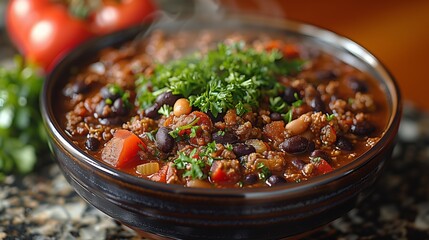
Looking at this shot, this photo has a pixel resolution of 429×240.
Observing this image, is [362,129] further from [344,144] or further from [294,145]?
[294,145]

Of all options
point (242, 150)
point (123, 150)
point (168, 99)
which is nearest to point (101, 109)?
point (168, 99)

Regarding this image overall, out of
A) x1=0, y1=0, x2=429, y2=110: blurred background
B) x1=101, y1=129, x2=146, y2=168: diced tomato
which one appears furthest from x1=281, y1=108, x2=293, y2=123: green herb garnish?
x1=0, y1=0, x2=429, y2=110: blurred background

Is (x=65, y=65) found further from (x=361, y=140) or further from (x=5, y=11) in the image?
(x=5, y=11)

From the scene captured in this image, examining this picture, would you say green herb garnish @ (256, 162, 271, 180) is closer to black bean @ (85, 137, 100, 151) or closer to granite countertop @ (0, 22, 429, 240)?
granite countertop @ (0, 22, 429, 240)

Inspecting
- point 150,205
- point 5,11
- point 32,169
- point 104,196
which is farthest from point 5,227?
point 5,11

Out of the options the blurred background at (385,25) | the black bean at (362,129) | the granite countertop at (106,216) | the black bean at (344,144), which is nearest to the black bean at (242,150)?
the black bean at (344,144)
